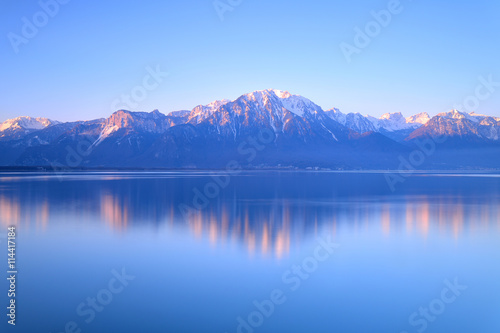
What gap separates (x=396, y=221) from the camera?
33969 millimetres

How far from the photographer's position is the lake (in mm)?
13875

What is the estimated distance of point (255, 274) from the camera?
18.7m

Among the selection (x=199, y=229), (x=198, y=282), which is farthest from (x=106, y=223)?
(x=198, y=282)
